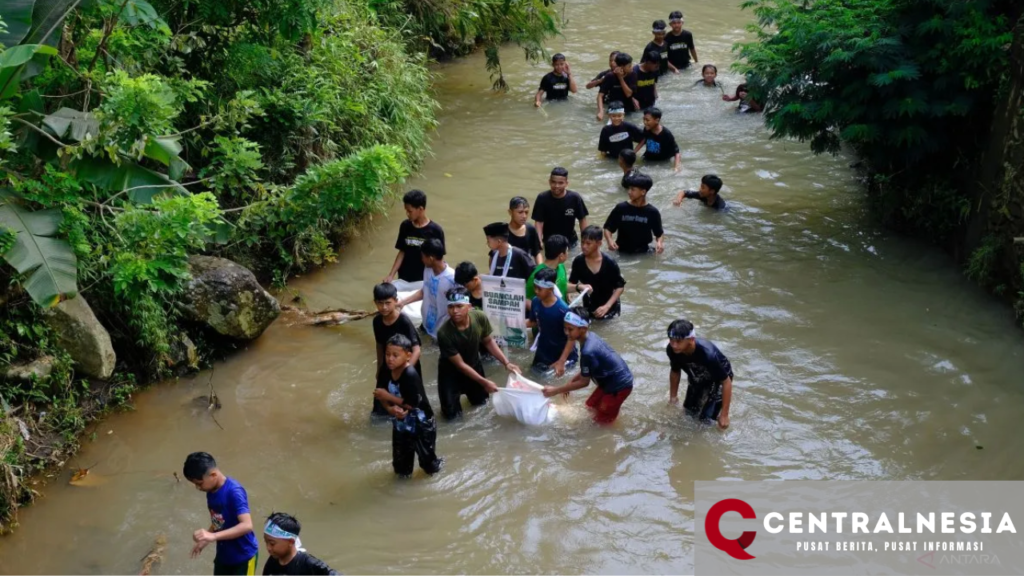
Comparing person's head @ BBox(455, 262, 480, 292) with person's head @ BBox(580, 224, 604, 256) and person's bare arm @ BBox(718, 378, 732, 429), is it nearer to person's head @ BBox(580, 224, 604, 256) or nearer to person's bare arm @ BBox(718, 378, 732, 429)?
person's head @ BBox(580, 224, 604, 256)

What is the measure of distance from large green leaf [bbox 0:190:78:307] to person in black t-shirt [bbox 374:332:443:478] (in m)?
2.62

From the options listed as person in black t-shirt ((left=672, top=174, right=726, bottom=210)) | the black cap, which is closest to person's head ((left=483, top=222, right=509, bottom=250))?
the black cap

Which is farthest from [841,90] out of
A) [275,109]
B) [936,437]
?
[275,109]

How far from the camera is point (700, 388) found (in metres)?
8.50

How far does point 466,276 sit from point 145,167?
3.30 m

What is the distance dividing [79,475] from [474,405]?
345cm

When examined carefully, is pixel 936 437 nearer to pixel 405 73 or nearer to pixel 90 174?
pixel 90 174

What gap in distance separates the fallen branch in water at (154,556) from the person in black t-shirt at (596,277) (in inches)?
183

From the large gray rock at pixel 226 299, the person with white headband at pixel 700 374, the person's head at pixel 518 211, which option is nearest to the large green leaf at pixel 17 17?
the large gray rock at pixel 226 299

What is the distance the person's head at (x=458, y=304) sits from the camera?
8375mm

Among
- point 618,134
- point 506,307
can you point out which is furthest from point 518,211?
point 618,134

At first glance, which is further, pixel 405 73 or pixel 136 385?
pixel 405 73

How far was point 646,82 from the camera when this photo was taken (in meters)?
16.6

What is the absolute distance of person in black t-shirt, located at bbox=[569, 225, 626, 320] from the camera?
9.95 meters
